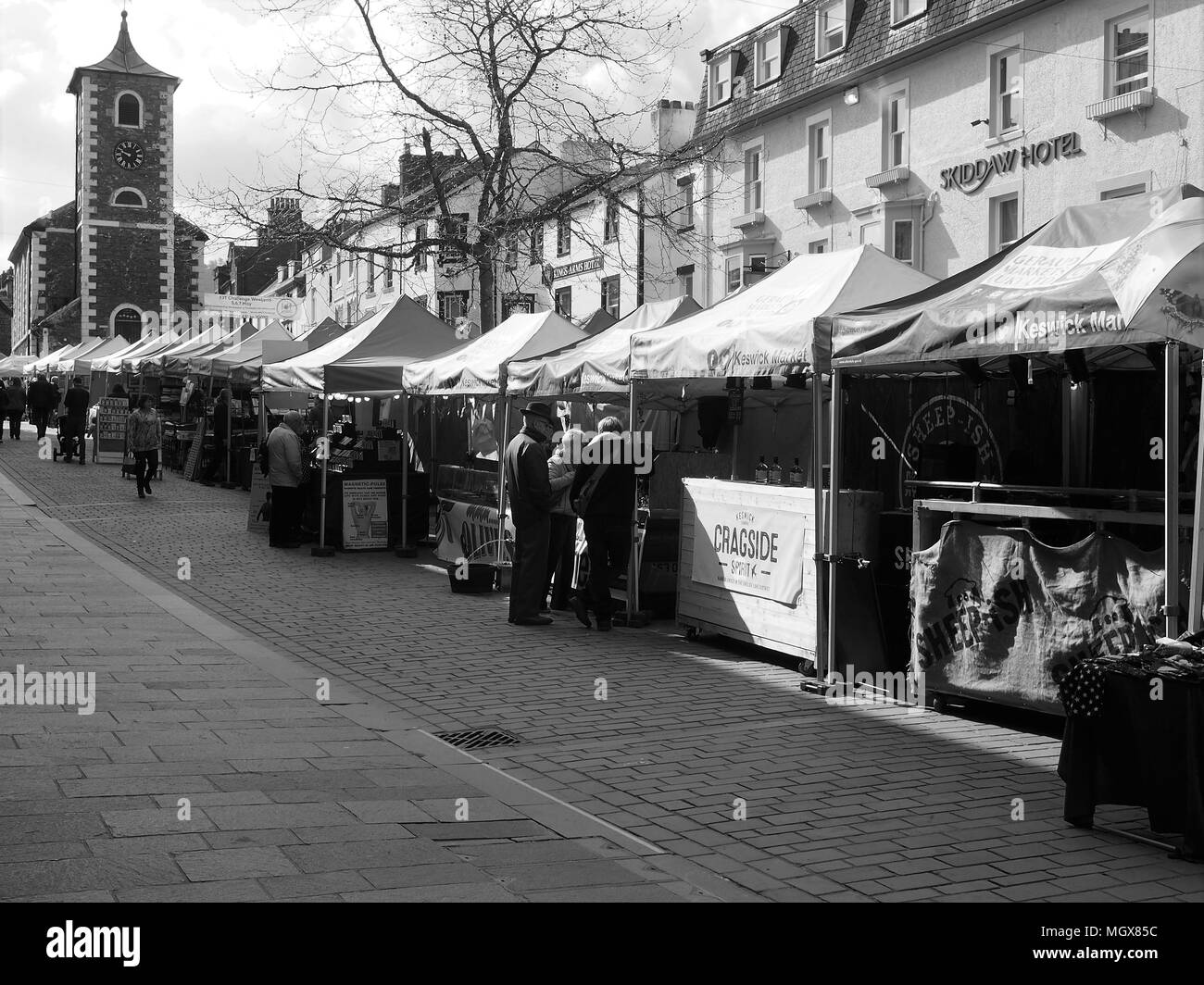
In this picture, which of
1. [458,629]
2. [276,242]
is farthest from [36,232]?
[458,629]

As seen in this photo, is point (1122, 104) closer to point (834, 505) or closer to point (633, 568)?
point (633, 568)

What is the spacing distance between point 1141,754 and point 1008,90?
23.7 m

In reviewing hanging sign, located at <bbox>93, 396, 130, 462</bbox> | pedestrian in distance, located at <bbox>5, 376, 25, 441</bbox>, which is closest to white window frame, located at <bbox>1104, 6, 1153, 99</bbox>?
hanging sign, located at <bbox>93, 396, 130, 462</bbox>

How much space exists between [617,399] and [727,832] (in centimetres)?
1027

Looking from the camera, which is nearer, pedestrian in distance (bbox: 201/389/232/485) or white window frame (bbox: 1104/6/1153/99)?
white window frame (bbox: 1104/6/1153/99)

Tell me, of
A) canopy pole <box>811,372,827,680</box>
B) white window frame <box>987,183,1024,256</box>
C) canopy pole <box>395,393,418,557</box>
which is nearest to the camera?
canopy pole <box>811,372,827,680</box>

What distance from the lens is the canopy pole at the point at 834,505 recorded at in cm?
902

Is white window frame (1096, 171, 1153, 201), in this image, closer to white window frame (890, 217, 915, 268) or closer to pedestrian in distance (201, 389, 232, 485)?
white window frame (890, 217, 915, 268)

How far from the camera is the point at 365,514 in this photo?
17.9 metres

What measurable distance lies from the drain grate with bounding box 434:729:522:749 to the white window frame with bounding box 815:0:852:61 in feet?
88.5

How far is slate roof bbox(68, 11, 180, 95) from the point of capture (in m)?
76.3

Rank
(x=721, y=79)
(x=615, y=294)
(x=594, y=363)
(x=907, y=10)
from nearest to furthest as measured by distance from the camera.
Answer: (x=594, y=363) → (x=907, y=10) → (x=721, y=79) → (x=615, y=294)

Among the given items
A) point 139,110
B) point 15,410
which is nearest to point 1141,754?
point 15,410
